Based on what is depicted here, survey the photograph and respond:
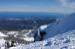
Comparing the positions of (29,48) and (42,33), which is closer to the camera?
(29,48)

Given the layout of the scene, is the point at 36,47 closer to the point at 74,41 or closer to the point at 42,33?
the point at 74,41

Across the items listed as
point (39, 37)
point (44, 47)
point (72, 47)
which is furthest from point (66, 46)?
point (39, 37)

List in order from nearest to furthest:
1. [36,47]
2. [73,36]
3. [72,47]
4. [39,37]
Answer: [72,47] < [36,47] < [73,36] < [39,37]

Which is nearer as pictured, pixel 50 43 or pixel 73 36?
pixel 50 43

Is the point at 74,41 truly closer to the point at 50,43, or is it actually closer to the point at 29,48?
the point at 50,43

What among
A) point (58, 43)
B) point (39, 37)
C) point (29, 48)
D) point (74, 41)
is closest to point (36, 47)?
point (29, 48)

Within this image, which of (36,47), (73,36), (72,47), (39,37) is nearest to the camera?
(72,47)

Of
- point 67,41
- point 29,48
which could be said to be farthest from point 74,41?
point 29,48

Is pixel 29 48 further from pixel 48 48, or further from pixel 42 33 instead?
pixel 42 33
